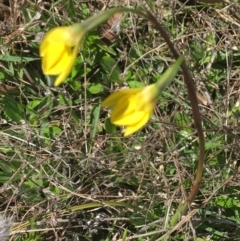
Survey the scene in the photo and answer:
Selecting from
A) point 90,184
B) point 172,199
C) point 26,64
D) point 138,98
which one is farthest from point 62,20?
point 138,98

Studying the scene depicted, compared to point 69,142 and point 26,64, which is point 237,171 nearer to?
point 69,142

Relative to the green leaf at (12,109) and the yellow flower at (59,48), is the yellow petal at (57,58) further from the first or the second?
the green leaf at (12,109)

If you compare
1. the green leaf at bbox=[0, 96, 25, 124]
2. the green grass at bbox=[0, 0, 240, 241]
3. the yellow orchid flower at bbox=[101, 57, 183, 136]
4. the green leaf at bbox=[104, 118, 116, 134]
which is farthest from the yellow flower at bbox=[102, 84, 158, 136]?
the green leaf at bbox=[0, 96, 25, 124]

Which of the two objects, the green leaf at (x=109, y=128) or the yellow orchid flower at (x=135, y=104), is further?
the green leaf at (x=109, y=128)

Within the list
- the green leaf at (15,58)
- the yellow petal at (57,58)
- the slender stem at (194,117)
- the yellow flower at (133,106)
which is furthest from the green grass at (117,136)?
the yellow petal at (57,58)

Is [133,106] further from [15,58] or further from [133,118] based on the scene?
[15,58]

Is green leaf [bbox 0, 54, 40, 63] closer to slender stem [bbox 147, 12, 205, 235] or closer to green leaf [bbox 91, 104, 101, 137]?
green leaf [bbox 91, 104, 101, 137]

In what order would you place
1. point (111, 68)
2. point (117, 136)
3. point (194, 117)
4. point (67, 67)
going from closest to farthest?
point (67, 67) < point (194, 117) < point (117, 136) < point (111, 68)

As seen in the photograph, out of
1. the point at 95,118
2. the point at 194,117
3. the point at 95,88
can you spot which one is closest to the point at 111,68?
the point at 95,88
